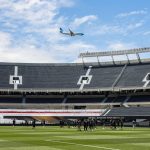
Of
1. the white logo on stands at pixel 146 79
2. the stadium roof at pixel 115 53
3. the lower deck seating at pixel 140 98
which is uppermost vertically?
the stadium roof at pixel 115 53

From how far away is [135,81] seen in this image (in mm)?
116875

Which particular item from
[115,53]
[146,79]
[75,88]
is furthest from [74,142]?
[115,53]

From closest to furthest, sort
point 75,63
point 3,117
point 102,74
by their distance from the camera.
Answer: point 3,117 < point 102,74 < point 75,63

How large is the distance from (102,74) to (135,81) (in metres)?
13.3

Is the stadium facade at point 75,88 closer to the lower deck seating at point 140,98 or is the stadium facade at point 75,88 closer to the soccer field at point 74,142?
the lower deck seating at point 140,98

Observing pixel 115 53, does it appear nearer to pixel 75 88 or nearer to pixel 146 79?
pixel 146 79

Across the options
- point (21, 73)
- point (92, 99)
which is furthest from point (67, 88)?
point (21, 73)

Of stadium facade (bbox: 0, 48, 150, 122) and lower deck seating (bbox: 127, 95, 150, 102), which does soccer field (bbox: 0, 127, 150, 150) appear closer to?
stadium facade (bbox: 0, 48, 150, 122)

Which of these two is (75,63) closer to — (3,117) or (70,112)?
(70,112)

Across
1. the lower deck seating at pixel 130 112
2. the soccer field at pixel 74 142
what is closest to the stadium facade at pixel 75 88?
the lower deck seating at pixel 130 112

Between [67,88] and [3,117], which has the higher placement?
[67,88]

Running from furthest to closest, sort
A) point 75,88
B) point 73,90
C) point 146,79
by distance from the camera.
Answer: point 75,88, point 73,90, point 146,79

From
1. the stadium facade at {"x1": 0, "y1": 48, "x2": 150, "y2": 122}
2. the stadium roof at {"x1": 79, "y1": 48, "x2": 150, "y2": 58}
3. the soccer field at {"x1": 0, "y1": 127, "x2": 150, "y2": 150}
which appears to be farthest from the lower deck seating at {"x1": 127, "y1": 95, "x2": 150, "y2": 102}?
the soccer field at {"x1": 0, "y1": 127, "x2": 150, "y2": 150}

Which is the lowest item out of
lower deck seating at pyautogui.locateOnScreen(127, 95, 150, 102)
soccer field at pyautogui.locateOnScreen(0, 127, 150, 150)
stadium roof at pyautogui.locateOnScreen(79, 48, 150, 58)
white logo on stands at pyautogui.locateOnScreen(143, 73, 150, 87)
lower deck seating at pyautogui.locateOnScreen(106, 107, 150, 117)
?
soccer field at pyautogui.locateOnScreen(0, 127, 150, 150)
